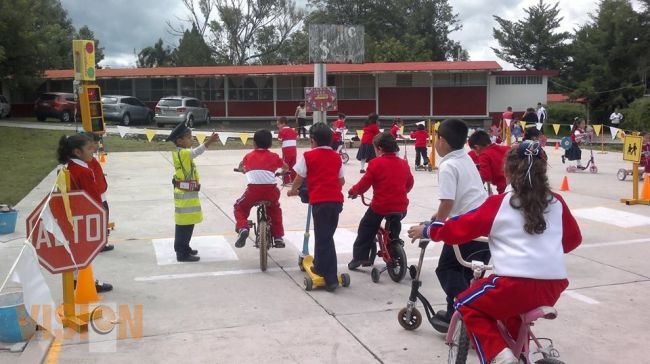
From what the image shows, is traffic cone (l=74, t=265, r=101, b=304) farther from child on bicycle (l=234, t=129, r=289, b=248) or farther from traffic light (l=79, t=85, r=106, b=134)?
traffic light (l=79, t=85, r=106, b=134)

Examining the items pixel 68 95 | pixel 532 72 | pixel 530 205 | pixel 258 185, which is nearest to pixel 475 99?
pixel 532 72

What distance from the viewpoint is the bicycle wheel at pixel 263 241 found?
7.06 m

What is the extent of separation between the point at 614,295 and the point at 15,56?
32258 mm

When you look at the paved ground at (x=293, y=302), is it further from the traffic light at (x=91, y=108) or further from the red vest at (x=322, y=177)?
the traffic light at (x=91, y=108)

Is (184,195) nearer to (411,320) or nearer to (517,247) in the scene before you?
(411,320)

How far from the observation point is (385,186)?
258 inches

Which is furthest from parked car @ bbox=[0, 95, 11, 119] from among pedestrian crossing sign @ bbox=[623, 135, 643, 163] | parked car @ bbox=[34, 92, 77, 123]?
pedestrian crossing sign @ bbox=[623, 135, 643, 163]

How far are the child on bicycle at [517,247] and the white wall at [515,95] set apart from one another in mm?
34096

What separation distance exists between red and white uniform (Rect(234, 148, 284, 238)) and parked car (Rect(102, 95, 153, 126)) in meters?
26.6

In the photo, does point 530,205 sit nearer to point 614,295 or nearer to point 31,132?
point 614,295

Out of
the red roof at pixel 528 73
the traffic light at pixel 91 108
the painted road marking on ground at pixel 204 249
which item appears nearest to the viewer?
the painted road marking on ground at pixel 204 249

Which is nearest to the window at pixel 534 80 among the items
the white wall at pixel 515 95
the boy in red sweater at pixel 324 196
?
the white wall at pixel 515 95

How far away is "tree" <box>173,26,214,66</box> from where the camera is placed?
6053cm

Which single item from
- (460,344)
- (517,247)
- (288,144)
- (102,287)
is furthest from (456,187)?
(288,144)
